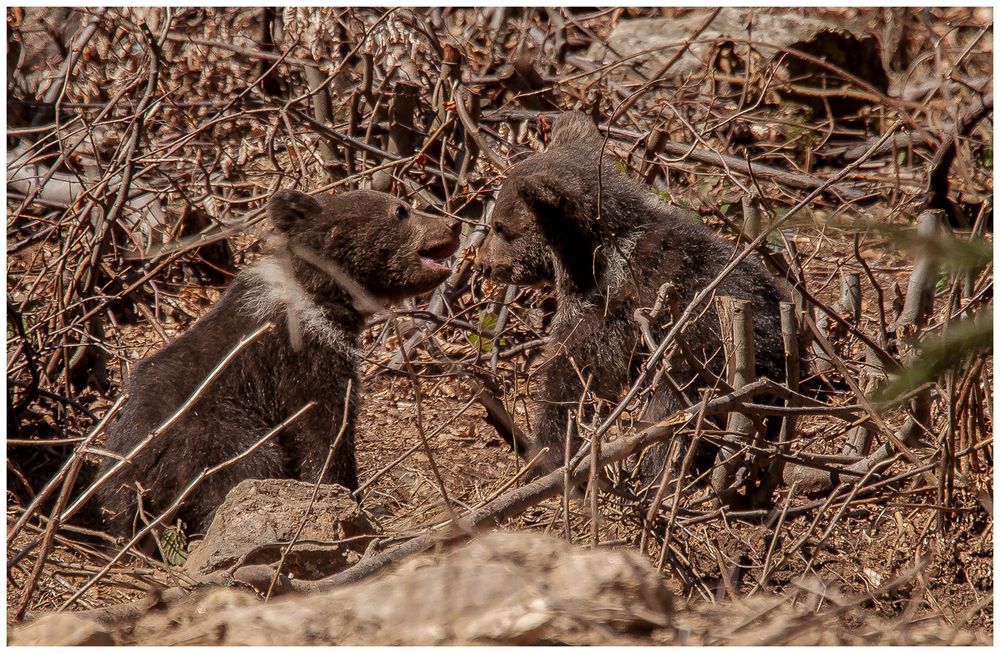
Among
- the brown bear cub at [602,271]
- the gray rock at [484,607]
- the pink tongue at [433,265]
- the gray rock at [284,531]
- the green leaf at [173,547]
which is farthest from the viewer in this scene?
the pink tongue at [433,265]

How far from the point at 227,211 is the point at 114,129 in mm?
2132

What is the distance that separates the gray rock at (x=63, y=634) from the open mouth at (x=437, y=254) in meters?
4.33

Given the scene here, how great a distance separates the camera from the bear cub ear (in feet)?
23.1

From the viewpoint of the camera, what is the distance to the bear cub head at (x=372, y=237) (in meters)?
7.15

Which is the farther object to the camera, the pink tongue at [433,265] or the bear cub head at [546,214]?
the pink tongue at [433,265]

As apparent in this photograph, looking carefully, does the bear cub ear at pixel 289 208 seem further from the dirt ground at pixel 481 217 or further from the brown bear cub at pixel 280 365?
the dirt ground at pixel 481 217

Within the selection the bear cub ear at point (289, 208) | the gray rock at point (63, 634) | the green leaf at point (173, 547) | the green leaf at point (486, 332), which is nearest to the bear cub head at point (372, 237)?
the bear cub ear at point (289, 208)

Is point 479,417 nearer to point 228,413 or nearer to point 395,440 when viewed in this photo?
point 395,440

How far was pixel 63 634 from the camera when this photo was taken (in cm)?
329

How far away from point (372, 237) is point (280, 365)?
3.80 feet

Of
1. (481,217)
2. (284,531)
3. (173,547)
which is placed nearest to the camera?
(284,531)

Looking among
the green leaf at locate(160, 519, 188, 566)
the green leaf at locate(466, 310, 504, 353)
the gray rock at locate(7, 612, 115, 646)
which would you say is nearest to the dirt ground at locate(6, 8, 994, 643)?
the green leaf at locate(466, 310, 504, 353)

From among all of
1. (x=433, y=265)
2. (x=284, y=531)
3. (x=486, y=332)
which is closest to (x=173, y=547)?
(x=284, y=531)

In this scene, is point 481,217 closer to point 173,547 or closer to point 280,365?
point 280,365
